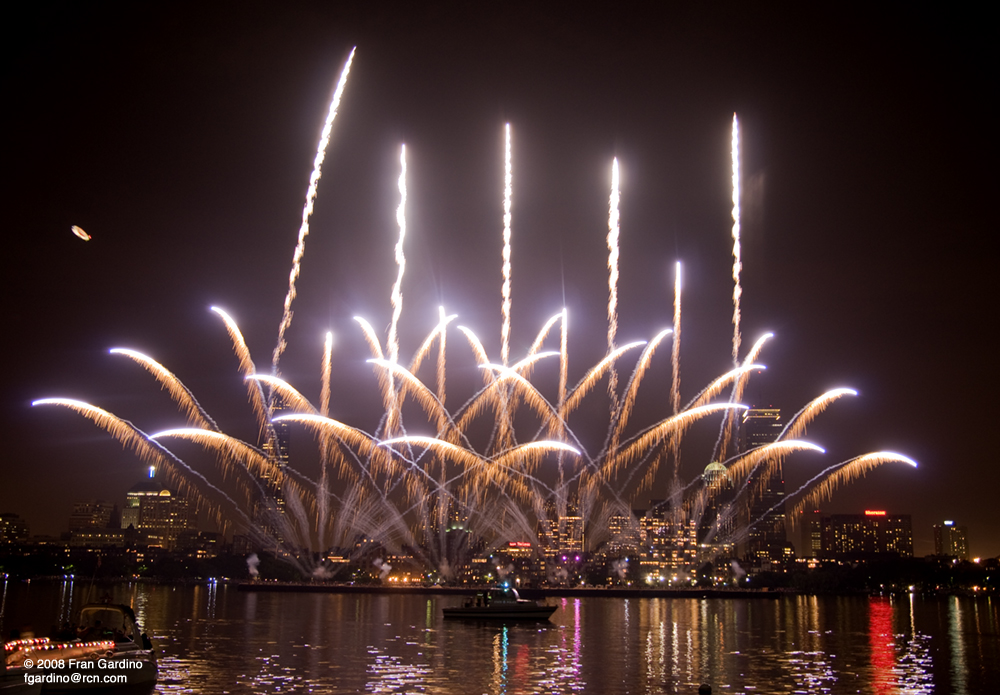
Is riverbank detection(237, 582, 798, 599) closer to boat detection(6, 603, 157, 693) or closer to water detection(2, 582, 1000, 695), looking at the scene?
water detection(2, 582, 1000, 695)

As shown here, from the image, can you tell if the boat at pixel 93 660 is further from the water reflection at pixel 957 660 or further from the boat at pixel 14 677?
the water reflection at pixel 957 660

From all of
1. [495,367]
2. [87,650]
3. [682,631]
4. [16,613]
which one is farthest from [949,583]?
[87,650]

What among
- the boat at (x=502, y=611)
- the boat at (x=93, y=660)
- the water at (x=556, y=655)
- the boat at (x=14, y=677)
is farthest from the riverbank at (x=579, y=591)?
the boat at (x=14, y=677)

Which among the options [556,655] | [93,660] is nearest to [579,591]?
[556,655]

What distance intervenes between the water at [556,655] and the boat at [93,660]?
3.63 feet

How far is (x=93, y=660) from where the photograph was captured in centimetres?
2683

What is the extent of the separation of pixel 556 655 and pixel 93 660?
2110cm

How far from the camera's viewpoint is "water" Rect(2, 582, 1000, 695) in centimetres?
3108

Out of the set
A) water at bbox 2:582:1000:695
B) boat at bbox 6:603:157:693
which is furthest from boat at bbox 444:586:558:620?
boat at bbox 6:603:157:693

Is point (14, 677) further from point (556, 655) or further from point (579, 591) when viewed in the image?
point (579, 591)

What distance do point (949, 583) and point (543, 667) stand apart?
548ft

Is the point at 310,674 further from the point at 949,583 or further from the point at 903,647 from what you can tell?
the point at 949,583

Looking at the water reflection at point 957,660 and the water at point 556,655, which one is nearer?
the water at point 556,655

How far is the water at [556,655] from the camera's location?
1224 inches
